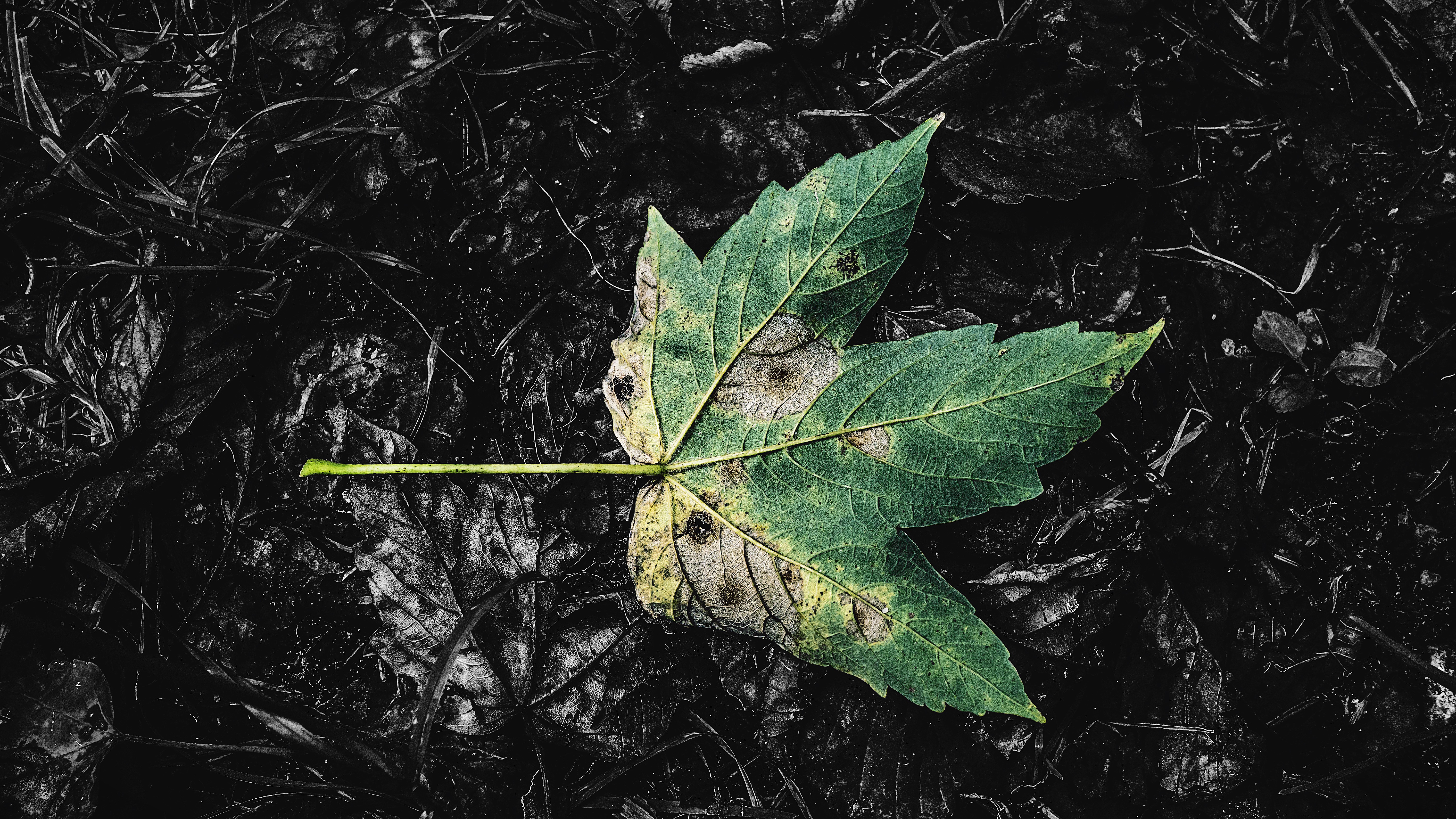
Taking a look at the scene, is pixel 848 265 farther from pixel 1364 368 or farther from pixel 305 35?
pixel 305 35

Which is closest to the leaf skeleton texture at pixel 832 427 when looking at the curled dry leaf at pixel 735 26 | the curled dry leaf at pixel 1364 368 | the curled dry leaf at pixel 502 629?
the curled dry leaf at pixel 502 629

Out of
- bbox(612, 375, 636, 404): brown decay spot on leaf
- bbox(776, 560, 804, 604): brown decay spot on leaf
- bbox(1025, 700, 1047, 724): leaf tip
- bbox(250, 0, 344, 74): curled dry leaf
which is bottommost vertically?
bbox(1025, 700, 1047, 724): leaf tip

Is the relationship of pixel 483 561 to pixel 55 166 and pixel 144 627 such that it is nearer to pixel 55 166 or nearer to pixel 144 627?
pixel 144 627

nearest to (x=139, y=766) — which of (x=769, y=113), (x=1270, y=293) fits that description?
(x=769, y=113)

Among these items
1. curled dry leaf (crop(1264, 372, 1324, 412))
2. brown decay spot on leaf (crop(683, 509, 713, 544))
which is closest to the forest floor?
curled dry leaf (crop(1264, 372, 1324, 412))

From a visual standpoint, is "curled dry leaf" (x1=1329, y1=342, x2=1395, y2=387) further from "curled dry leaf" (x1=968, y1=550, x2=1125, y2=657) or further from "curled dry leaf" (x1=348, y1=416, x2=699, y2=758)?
"curled dry leaf" (x1=348, y1=416, x2=699, y2=758)

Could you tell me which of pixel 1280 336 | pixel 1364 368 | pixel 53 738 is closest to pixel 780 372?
pixel 1280 336
